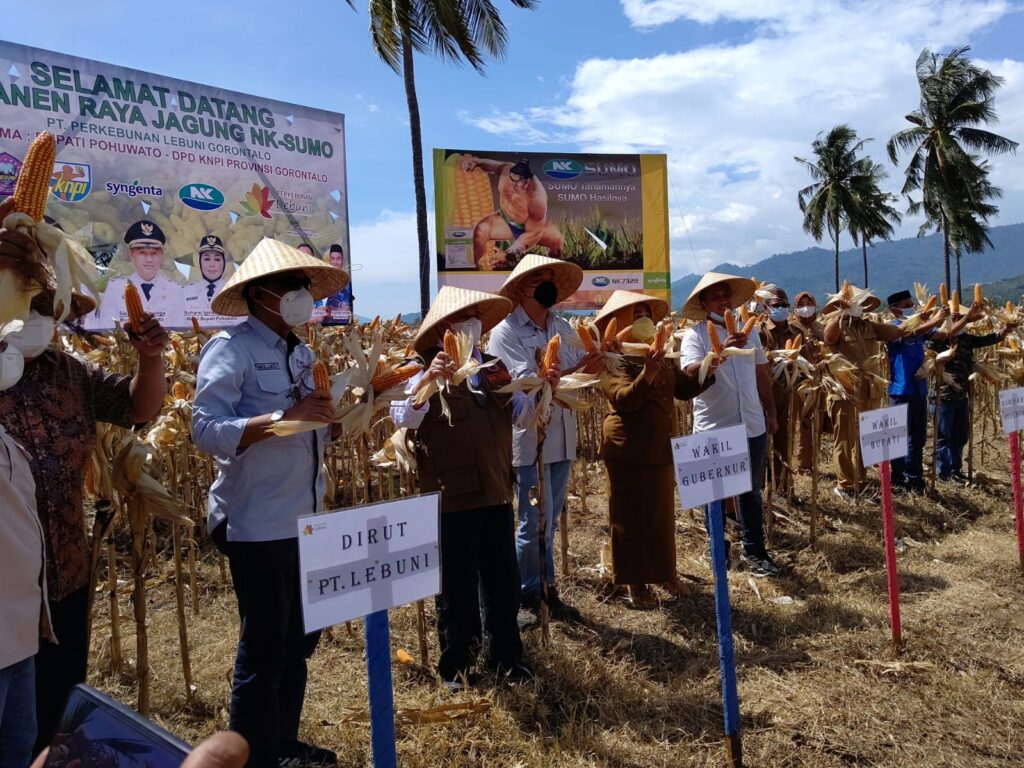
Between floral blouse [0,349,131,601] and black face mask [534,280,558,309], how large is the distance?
2218 millimetres

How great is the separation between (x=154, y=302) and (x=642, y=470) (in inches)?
267

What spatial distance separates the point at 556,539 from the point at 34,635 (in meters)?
4.22

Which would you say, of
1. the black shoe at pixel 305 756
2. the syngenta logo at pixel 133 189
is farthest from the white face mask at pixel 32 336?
the syngenta logo at pixel 133 189

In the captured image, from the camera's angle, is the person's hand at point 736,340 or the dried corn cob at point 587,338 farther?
the person's hand at point 736,340

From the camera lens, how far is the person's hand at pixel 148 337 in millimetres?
2035

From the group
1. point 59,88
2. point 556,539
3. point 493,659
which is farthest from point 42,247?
point 59,88

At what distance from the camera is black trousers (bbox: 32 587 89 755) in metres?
2.02

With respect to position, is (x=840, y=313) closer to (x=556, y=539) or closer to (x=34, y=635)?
(x=556, y=539)

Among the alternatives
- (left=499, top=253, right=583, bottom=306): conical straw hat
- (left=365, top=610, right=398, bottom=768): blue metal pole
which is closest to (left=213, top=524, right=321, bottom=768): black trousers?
(left=365, top=610, right=398, bottom=768): blue metal pole

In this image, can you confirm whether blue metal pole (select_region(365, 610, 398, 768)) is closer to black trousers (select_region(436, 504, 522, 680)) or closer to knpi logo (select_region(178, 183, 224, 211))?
black trousers (select_region(436, 504, 522, 680))

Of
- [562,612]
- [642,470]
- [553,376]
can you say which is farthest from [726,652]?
[562,612]

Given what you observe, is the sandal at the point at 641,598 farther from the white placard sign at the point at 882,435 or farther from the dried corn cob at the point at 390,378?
the dried corn cob at the point at 390,378

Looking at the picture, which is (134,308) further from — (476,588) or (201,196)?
(201,196)

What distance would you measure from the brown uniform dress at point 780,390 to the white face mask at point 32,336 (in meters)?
5.27
